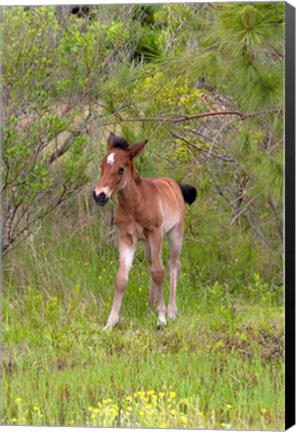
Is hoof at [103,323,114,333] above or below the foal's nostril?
below

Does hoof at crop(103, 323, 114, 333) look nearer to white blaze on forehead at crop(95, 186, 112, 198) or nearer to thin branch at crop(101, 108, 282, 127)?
white blaze on forehead at crop(95, 186, 112, 198)

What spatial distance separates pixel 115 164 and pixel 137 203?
46 centimetres

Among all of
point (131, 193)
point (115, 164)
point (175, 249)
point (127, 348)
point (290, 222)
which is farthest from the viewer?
point (175, 249)

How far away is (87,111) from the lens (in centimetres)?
1020

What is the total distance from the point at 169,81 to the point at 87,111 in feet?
2.16

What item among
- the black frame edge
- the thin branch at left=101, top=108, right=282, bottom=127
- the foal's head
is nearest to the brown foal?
the foal's head

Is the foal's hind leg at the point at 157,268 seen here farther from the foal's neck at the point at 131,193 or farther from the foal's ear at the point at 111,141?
the foal's ear at the point at 111,141

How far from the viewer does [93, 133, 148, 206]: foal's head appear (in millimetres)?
9547

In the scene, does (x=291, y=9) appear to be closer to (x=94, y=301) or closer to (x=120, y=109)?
(x=120, y=109)

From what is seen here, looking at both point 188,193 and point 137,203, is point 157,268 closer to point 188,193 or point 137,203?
point 137,203

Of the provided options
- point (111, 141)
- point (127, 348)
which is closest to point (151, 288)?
point (127, 348)

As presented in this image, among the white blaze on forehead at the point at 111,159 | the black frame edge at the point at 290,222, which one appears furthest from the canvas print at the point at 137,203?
the black frame edge at the point at 290,222

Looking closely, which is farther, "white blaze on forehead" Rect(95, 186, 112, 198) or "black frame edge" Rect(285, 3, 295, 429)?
"white blaze on forehead" Rect(95, 186, 112, 198)

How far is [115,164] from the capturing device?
9.57 meters
